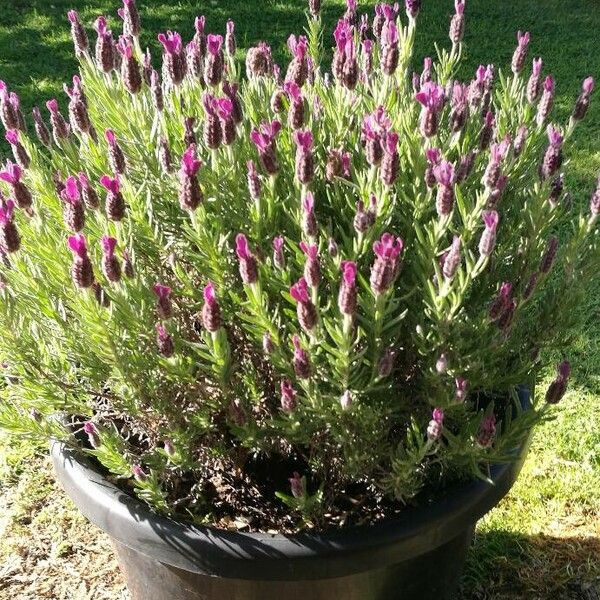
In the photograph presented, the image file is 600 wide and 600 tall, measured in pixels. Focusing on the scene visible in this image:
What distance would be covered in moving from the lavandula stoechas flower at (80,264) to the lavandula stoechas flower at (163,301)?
12 centimetres

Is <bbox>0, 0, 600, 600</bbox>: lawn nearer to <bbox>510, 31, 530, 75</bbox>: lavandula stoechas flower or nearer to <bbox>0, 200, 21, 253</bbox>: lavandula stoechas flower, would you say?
<bbox>510, 31, 530, 75</bbox>: lavandula stoechas flower

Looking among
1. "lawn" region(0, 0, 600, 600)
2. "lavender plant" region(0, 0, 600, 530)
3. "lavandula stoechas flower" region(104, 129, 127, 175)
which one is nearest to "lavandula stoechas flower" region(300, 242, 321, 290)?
"lavender plant" region(0, 0, 600, 530)

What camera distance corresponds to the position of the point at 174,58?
173 cm

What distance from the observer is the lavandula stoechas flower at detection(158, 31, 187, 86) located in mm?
1695

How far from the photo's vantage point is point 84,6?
22.6ft

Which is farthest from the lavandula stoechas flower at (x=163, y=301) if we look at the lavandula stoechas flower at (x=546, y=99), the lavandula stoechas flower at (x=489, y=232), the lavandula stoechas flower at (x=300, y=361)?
the lavandula stoechas flower at (x=546, y=99)

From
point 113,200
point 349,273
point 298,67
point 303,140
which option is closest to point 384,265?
point 349,273

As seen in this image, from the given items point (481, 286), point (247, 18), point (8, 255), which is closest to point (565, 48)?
point (247, 18)

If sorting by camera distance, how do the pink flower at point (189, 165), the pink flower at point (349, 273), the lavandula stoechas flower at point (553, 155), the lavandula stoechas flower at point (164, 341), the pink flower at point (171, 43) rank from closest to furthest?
1. the pink flower at point (349, 273)
2. the pink flower at point (189, 165)
3. the lavandula stoechas flower at point (164, 341)
4. the lavandula stoechas flower at point (553, 155)
5. the pink flower at point (171, 43)

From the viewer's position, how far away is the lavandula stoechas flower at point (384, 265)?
4.24 feet

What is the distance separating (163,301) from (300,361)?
11.0 inches

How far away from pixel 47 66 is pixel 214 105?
189 inches

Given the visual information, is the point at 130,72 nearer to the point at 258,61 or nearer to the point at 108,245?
the point at 258,61

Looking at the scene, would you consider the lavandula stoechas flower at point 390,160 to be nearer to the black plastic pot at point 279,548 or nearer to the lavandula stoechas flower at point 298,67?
the lavandula stoechas flower at point 298,67
